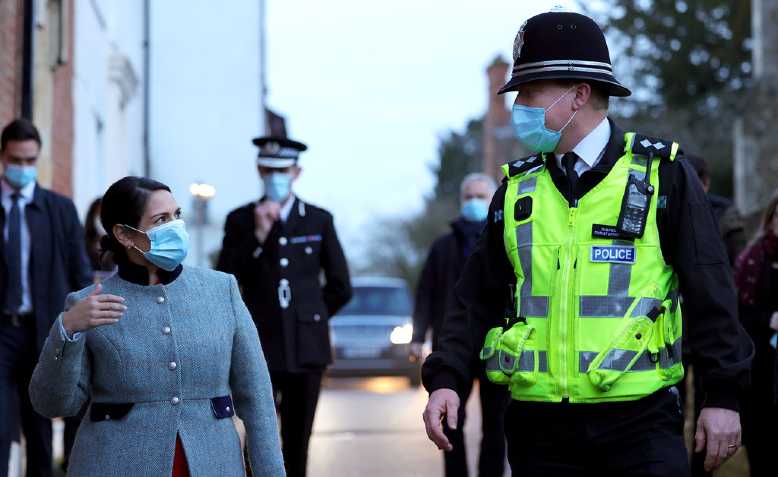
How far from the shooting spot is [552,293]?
408 centimetres

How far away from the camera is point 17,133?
7.98 meters

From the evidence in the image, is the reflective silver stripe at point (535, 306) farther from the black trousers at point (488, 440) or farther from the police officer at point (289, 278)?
the black trousers at point (488, 440)

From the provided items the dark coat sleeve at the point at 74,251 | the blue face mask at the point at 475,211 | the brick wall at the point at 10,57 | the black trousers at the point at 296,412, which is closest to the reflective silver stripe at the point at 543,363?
the black trousers at the point at 296,412

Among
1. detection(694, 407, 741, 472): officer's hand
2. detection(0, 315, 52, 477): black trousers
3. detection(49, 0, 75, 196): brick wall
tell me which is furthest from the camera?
detection(49, 0, 75, 196): brick wall

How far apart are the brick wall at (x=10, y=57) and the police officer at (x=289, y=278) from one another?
343 centimetres

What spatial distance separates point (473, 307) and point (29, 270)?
13.2ft

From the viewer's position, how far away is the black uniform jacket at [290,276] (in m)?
7.76

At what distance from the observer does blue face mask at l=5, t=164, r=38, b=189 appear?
7.87 meters

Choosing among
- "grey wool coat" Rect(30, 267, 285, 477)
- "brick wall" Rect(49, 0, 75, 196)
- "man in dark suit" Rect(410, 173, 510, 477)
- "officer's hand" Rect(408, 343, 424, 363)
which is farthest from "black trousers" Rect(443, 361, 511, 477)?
"brick wall" Rect(49, 0, 75, 196)

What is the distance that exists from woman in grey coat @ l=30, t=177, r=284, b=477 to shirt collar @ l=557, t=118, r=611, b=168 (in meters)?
1.27

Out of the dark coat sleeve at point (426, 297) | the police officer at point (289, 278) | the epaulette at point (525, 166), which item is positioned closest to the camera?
the epaulette at point (525, 166)

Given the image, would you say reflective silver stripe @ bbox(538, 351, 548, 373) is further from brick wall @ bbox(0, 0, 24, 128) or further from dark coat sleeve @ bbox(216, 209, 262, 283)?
brick wall @ bbox(0, 0, 24, 128)

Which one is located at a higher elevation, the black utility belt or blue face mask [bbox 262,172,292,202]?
blue face mask [bbox 262,172,292,202]

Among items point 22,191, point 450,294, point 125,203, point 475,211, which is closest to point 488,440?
Result: point 450,294
